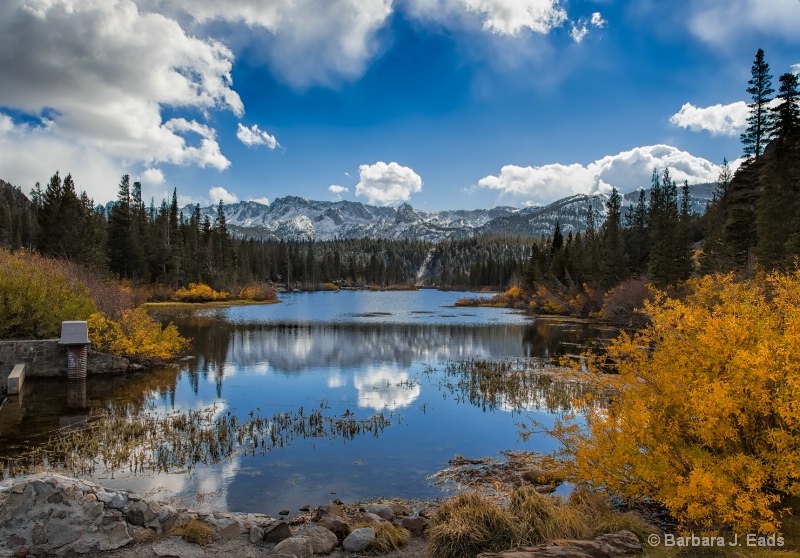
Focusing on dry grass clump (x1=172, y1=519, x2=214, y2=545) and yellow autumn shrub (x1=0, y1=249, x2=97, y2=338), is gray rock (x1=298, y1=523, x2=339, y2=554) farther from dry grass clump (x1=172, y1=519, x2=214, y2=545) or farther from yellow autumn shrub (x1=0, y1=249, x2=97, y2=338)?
yellow autumn shrub (x1=0, y1=249, x2=97, y2=338)

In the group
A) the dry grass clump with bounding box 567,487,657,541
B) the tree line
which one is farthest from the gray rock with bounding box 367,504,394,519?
the tree line

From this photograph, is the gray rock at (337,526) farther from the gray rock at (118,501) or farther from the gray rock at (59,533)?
the gray rock at (59,533)

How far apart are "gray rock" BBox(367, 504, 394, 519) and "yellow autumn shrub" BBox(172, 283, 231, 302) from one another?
85302 millimetres

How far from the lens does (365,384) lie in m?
26.1

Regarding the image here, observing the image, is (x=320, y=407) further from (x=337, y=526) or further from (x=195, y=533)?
(x=195, y=533)

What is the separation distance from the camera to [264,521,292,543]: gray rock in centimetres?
858

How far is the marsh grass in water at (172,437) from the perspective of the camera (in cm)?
1367

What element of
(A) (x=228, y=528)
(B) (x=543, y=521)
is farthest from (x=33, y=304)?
(B) (x=543, y=521)

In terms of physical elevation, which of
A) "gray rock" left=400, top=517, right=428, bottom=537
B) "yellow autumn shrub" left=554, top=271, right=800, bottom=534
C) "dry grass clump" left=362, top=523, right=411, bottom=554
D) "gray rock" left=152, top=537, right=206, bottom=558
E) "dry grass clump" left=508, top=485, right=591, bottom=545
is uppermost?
"yellow autumn shrub" left=554, top=271, right=800, bottom=534

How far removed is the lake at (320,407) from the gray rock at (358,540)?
334 cm

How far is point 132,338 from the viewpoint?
2839cm

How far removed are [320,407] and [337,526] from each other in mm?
12187

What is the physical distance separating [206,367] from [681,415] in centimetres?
2782

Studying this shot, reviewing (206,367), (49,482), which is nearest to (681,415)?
(49,482)
